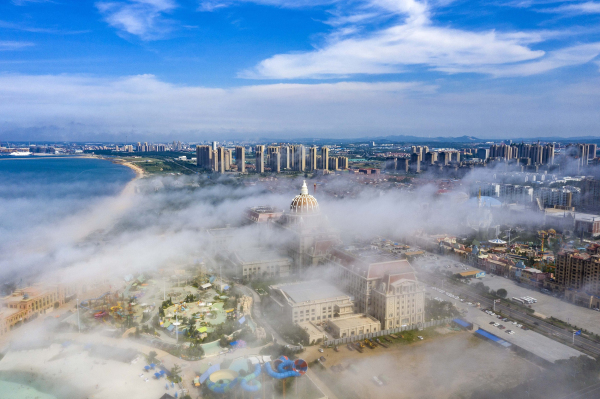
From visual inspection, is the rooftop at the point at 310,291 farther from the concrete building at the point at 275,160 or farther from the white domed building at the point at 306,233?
the concrete building at the point at 275,160

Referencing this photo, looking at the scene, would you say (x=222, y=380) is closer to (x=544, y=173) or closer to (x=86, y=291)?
(x=86, y=291)

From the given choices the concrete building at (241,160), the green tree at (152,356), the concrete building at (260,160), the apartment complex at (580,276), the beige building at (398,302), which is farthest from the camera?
the concrete building at (241,160)

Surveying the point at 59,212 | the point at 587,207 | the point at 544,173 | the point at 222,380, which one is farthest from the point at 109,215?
the point at 544,173

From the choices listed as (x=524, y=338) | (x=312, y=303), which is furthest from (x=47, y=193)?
(x=524, y=338)

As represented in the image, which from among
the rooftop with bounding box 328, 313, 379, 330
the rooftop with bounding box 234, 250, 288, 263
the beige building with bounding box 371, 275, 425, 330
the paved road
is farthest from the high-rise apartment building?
the beige building with bounding box 371, 275, 425, 330

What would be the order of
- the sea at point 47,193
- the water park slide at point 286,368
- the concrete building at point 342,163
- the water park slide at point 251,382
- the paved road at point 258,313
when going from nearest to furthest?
the water park slide at point 251,382, the water park slide at point 286,368, the paved road at point 258,313, the sea at point 47,193, the concrete building at point 342,163

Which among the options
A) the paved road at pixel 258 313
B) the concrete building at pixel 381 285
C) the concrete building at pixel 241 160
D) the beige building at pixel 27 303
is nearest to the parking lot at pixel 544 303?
the concrete building at pixel 381 285

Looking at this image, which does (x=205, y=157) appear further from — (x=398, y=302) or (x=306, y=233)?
(x=398, y=302)

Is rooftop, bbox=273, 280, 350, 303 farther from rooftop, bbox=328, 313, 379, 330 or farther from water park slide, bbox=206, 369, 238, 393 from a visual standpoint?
water park slide, bbox=206, 369, 238, 393
